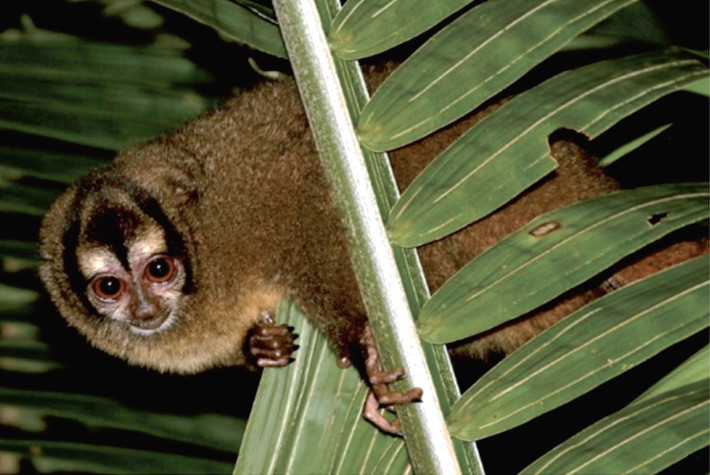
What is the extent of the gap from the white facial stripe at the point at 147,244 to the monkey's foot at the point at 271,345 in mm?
447

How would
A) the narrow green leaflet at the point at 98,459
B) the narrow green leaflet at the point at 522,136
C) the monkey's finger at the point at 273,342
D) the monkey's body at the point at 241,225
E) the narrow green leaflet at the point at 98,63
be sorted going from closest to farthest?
the narrow green leaflet at the point at 522,136
the narrow green leaflet at the point at 98,459
the narrow green leaflet at the point at 98,63
the monkey's finger at the point at 273,342
the monkey's body at the point at 241,225

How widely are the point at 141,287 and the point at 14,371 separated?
69 cm

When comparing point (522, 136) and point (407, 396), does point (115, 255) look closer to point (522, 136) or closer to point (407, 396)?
point (407, 396)

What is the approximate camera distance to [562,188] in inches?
112

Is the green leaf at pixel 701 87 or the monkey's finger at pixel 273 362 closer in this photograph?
the green leaf at pixel 701 87

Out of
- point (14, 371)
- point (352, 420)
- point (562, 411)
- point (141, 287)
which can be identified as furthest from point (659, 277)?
point (141, 287)

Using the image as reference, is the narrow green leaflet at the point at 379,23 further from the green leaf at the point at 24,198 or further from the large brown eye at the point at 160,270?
the large brown eye at the point at 160,270

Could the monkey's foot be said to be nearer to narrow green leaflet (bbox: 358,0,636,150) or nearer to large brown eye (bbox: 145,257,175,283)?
large brown eye (bbox: 145,257,175,283)

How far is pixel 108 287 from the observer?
3.26m

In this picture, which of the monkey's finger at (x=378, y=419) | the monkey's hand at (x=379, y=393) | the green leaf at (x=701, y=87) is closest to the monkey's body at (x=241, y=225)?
the monkey's hand at (x=379, y=393)

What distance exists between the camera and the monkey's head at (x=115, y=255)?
10.4ft

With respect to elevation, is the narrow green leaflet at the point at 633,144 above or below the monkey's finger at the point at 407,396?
above

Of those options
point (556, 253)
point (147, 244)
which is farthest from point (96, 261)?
point (556, 253)

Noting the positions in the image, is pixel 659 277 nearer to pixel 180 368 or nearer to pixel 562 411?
pixel 562 411
